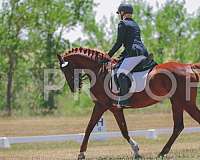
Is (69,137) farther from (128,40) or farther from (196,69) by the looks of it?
(128,40)

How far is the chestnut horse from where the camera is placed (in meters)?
12.5

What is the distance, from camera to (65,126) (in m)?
27.4

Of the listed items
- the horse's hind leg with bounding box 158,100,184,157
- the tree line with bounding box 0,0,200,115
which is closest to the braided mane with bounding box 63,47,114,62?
the horse's hind leg with bounding box 158,100,184,157

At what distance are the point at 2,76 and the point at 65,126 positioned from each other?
16.7m

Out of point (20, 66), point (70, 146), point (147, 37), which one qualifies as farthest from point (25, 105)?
point (70, 146)

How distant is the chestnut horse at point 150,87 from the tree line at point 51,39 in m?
24.4

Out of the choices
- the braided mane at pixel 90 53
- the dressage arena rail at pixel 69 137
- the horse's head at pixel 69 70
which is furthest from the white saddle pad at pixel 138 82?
the dressage arena rail at pixel 69 137

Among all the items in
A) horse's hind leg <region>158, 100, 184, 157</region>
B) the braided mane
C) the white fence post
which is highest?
the braided mane

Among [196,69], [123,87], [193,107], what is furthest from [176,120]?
[123,87]

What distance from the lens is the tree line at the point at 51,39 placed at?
138 ft

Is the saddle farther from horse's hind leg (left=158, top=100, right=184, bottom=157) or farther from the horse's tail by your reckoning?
the horse's tail

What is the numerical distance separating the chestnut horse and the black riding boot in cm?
18

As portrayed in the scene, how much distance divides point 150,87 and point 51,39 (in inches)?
1296

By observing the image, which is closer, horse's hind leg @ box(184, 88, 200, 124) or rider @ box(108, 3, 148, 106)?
rider @ box(108, 3, 148, 106)
